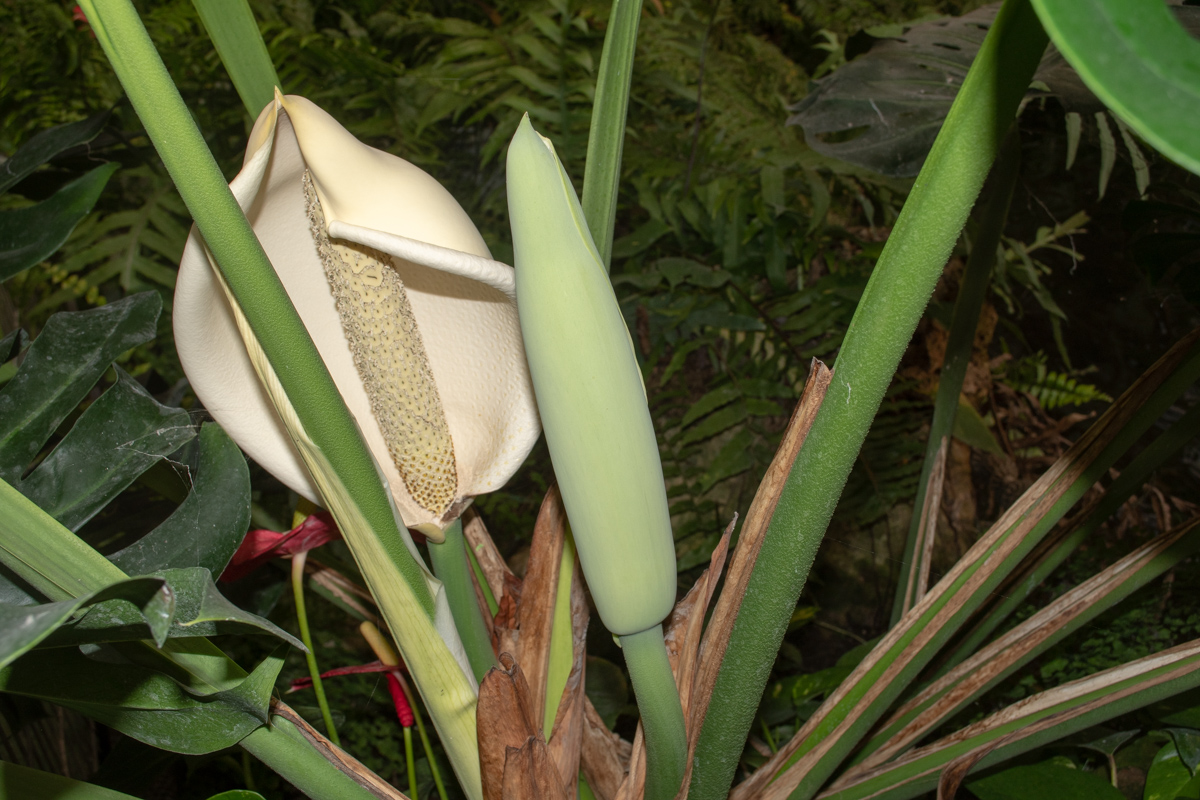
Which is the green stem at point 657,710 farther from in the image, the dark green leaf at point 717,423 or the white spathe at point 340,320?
the dark green leaf at point 717,423

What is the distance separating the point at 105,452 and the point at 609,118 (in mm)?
Answer: 257

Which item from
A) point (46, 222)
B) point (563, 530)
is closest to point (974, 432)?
point (563, 530)

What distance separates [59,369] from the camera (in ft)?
1.12

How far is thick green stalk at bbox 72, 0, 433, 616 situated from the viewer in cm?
18

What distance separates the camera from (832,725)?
43 cm

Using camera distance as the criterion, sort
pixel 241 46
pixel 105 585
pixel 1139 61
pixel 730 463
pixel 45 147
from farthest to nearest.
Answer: pixel 730 463
pixel 45 147
pixel 241 46
pixel 105 585
pixel 1139 61

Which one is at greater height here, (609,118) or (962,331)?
(609,118)

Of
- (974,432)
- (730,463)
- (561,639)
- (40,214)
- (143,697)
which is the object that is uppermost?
(40,214)

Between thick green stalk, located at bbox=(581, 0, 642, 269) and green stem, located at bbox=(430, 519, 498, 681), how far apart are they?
160 mm

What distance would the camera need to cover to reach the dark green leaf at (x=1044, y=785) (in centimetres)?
46

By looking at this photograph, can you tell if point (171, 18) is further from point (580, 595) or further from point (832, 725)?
point (832, 725)

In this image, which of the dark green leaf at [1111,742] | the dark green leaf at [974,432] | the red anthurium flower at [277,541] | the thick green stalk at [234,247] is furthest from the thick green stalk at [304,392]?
the dark green leaf at [974,432]

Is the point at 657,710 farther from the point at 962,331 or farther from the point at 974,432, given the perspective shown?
the point at 974,432

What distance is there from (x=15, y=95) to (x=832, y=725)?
129cm
